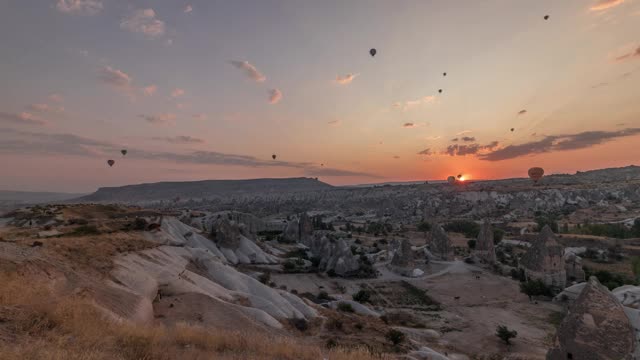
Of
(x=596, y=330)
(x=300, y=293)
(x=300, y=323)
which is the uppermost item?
(x=596, y=330)

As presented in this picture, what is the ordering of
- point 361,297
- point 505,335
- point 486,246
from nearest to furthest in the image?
point 505,335 < point 361,297 < point 486,246

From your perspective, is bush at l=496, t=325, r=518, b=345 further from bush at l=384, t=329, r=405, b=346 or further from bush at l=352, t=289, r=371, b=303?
bush at l=352, t=289, r=371, b=303

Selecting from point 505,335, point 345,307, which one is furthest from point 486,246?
point 345,307

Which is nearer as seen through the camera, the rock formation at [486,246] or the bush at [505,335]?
the bush at [505,335]

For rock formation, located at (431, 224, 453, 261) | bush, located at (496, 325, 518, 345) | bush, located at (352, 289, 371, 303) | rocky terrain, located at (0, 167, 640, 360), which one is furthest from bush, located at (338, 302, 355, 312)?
rock formation, located at (431, 224, 453, 261)

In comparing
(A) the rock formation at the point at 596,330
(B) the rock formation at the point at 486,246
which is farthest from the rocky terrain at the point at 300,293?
(B) the rock formation at the point at 486,246

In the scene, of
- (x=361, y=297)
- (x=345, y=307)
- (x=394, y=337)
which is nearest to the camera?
(x=394, y=337)

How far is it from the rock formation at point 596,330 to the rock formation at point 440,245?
116 ft

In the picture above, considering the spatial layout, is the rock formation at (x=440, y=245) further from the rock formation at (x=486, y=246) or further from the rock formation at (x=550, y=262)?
the rock formation at (x=550, y=262)

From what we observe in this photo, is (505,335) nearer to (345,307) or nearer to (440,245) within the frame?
(345,307)

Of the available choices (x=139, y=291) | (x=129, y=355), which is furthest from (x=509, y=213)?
(x=129, y=355)

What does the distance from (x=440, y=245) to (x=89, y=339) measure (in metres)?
45.5

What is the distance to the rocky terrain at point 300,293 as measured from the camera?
10117 millimetres

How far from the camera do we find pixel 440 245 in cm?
4862
